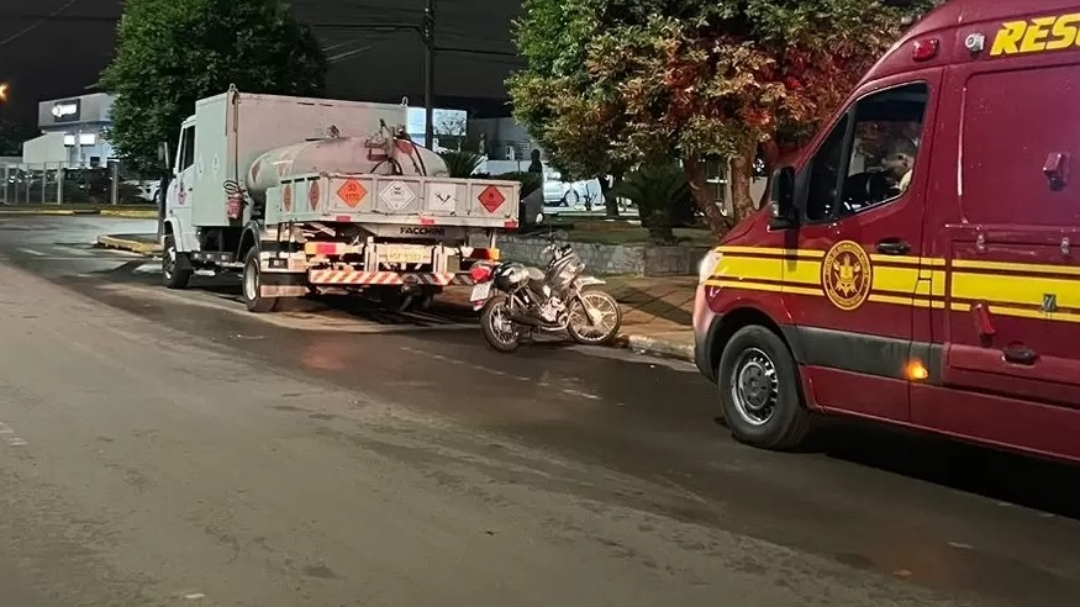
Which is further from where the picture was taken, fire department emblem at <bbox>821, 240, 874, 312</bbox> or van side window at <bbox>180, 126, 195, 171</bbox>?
van side window at <bbox>180, 126, 195, 171</bbox>

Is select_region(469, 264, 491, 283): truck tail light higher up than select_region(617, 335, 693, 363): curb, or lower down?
higher up

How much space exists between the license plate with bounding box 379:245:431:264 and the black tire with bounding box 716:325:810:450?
798cm

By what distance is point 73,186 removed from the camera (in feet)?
206

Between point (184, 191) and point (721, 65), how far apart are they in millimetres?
10078

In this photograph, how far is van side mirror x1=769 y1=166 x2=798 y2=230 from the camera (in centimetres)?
828

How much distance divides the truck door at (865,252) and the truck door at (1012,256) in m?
0.23

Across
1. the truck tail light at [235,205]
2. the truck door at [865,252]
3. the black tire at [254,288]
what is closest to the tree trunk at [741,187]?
the black tire at [254,288]

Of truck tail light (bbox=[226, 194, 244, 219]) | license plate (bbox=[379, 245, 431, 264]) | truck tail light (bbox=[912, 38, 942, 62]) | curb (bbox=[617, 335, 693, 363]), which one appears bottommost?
curb (bbox=[617, 335, 693, 363])

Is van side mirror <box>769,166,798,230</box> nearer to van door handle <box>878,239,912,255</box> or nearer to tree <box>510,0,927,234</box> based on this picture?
van door handle <box>878,239,912,255</box>

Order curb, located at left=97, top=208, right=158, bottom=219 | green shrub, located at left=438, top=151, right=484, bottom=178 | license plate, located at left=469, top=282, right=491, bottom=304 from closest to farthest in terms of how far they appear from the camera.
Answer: license plate, located at left=469, top=282, right=491, bottom=304, green shrub, located at left=438, top=151, right=484, bottom=178, curb, located at left=97, top=208, right=158, bottom=219

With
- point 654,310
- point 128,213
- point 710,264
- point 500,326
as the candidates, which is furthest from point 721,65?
point 128,213

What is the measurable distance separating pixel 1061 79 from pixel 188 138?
54.1 ft

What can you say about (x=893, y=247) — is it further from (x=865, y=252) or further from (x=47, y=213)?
(x=47, y=213)

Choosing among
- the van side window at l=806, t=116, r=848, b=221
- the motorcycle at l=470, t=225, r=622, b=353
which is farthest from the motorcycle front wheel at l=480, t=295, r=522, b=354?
the van side window at l=806, t=116, r=848, b=221
